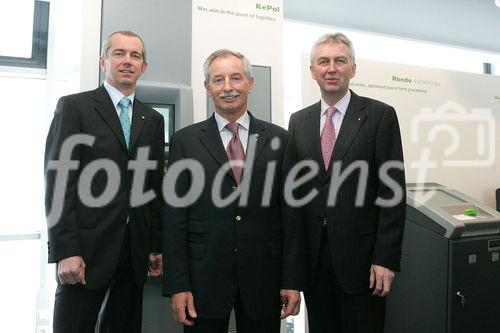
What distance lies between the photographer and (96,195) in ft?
5.00

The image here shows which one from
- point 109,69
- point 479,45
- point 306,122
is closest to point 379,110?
point 306,122

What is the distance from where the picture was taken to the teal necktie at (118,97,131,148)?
1.62 m

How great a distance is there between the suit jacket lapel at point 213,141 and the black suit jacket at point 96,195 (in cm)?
27

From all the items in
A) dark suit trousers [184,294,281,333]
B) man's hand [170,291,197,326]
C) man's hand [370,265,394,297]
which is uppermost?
man's hand [370,265,394,297]

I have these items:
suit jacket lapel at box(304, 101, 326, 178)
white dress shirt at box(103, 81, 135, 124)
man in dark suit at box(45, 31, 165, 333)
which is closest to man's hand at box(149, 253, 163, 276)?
man in dark suit at box(45, 31, 165, 333)

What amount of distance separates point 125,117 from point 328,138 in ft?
2.84

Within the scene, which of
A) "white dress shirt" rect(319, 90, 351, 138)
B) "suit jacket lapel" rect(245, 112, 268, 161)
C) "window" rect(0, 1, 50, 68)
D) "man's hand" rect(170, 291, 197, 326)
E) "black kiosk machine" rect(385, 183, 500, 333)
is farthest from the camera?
"window" rect(0, 1, 50, 68)

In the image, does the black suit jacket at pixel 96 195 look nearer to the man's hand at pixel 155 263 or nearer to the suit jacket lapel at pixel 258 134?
the man's hand at pixel 155 263

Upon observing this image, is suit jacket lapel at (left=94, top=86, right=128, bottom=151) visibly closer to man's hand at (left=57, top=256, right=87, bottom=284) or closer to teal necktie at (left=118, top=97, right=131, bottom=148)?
teal necktie at (left=118, top=97, right=131, bottom=148)

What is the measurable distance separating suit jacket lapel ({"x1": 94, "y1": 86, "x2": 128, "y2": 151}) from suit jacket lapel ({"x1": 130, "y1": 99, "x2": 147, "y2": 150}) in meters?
0.05

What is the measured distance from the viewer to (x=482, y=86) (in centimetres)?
358

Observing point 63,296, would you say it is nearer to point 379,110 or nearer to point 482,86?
point 379,110

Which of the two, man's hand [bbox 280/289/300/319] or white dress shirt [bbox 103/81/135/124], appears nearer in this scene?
man's hand [bbox 280/289/300/319]

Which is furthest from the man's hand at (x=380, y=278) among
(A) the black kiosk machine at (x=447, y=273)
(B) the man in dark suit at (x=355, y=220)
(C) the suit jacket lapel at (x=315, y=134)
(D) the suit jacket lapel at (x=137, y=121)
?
(D) the suit jacket lapel at (x=137, y=121)
